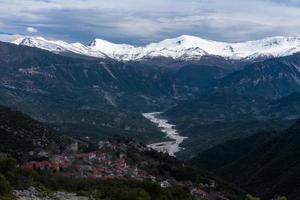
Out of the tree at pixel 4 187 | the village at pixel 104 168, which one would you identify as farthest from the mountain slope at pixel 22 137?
the tree at pixel 4 187

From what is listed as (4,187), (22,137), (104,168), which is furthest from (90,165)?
(22,137)

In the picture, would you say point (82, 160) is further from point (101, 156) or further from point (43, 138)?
point (43, 138)

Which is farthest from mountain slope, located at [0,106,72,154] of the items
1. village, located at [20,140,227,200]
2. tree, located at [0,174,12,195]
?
tree, located at [0,174,12,195]

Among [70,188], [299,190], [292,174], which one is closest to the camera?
[70,188]

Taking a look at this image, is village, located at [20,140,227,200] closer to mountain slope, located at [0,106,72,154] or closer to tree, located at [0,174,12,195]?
mountain slope, located at [0,106,72,154]

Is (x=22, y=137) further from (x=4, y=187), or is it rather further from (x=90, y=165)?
(x=4, y=187)

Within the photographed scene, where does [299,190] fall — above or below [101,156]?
below

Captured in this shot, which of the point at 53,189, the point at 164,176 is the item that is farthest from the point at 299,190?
the point at 53,189

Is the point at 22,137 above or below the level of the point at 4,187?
below

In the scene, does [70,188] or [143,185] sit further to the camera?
[143,185]
